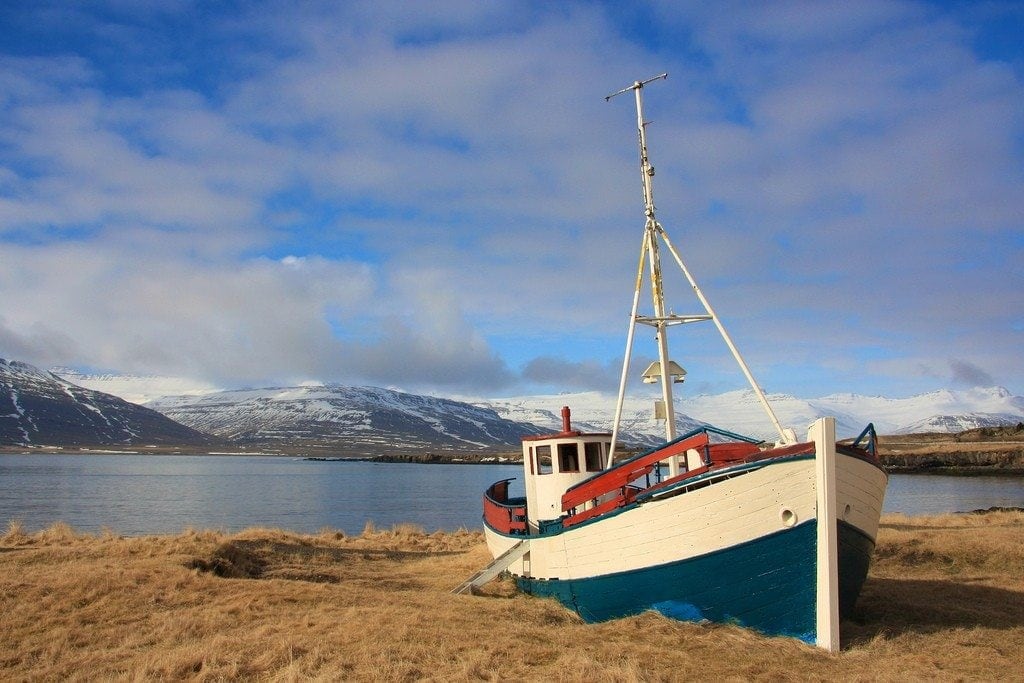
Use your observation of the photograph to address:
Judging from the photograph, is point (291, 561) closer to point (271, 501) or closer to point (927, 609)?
point (927, 609)

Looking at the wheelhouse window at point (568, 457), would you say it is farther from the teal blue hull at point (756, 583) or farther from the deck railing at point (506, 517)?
the teal blue hull at point (756, 583)

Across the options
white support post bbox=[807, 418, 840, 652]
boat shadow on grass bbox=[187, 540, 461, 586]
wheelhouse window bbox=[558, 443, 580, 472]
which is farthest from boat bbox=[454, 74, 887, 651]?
boat shadow on grass bbox=[187, 540, 461, 586]

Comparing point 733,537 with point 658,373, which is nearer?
point 733,537

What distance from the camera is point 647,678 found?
10672mm

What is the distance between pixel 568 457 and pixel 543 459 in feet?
2.28

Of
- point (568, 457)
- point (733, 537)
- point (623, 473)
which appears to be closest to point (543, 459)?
point (568, 457)

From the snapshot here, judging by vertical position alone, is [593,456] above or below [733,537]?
above

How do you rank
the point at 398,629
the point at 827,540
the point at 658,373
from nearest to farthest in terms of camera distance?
1. the point at 827,540
2. the point at 398,629
3. the point at 658,373

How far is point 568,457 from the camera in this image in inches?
776

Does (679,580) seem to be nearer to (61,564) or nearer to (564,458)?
(564,458)

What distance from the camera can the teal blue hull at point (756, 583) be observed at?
504 inches

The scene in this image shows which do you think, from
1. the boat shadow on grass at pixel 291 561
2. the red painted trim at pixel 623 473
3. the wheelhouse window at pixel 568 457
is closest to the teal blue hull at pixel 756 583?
the red painted trim at pixel 623 473

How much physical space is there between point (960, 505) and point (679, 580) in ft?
166

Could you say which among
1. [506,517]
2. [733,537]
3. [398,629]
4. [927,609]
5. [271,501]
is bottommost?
[271,501]
